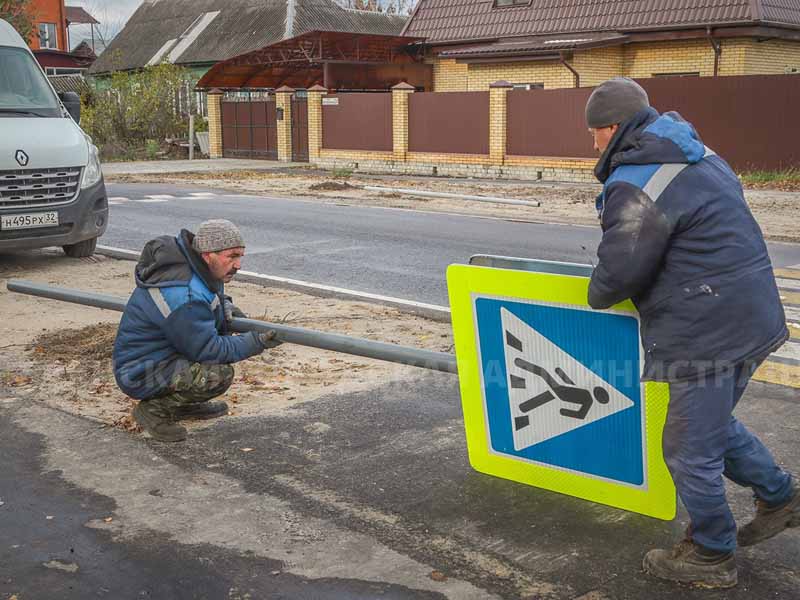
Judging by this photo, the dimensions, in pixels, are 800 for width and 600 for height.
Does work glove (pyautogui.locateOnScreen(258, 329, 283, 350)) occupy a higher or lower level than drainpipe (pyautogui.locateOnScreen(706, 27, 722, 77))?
lower

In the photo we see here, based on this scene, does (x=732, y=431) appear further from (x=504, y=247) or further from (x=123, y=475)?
(x=504, y=247)

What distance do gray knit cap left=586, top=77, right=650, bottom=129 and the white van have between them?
8204mm

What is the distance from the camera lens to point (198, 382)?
5164mm

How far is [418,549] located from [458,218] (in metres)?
12.4

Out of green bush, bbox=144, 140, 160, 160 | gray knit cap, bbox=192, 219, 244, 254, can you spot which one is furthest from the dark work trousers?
green bush, bbox=144, 140, 160, 160

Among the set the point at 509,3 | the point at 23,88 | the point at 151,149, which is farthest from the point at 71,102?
the point at 151,149

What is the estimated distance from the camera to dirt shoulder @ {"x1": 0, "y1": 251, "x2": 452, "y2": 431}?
6.08 meters

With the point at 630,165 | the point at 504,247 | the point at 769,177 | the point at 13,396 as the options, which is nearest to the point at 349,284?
the point at 504,247

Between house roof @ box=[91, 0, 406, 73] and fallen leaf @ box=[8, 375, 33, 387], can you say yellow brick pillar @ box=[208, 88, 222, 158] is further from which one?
fallen leaf @ box=[8, 375, 33, 387]

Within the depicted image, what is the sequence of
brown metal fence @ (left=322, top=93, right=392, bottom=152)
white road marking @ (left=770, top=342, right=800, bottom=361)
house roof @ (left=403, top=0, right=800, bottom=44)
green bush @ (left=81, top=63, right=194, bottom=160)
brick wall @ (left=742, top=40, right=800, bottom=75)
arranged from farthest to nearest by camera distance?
1. green bush @ (left=81, top=63, right=194, bottom=160)
2. brown metal fence @ (left=322, top=93, right=392, bottom=152)
3. brick wall @ (left=742, top=40, right=800, bottom=75)
4. house roof @ (left=403, top=0, right=800, bottom=44)
5. white road marking @ (left=770, top=342, right=800, bottom=361)

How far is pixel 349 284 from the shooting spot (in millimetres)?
10055

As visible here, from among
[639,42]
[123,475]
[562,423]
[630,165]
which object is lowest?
[123,475]

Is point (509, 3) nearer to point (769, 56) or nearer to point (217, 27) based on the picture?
point (769, 56)

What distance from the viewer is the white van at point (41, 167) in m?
10.4
